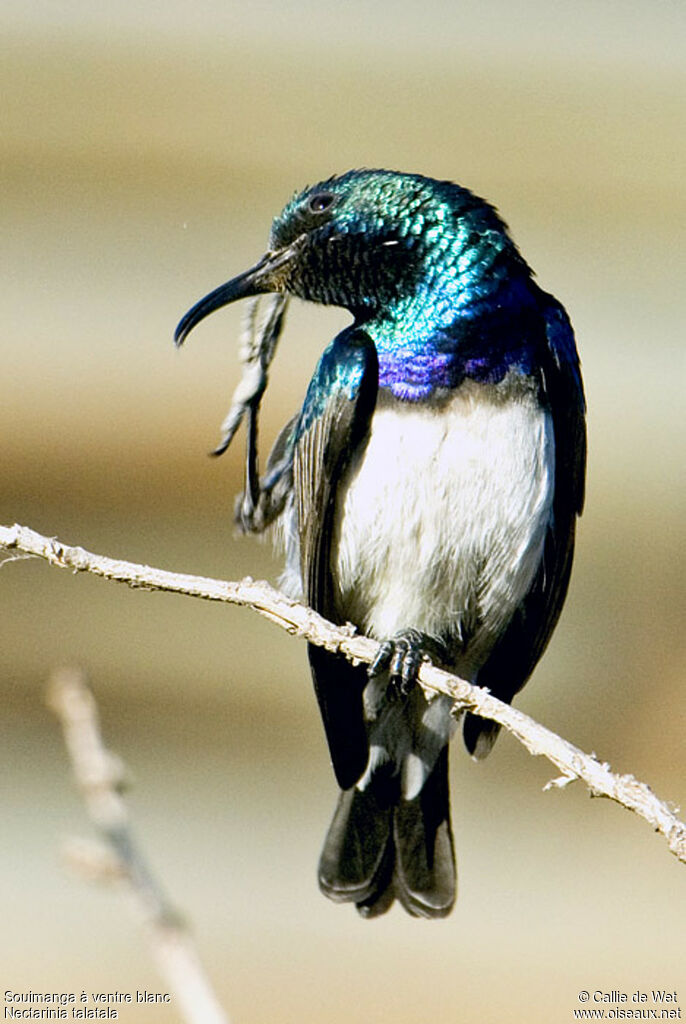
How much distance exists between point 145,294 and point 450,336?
161 cm

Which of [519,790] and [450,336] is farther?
[519,790]

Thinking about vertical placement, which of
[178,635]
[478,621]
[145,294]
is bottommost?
[478,621]

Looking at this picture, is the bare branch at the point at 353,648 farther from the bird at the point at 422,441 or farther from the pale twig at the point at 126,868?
the pale twig at the point at 126,868

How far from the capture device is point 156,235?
13.4 ft

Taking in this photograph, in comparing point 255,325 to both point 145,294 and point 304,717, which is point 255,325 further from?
point 304,717

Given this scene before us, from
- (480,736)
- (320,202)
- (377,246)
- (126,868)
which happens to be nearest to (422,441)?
(377,246)

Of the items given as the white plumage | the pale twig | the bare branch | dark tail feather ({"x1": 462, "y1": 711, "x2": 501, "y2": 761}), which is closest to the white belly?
the white plumage

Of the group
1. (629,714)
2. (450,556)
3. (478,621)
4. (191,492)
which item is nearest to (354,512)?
(450,556)

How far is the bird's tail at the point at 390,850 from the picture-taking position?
304 cm

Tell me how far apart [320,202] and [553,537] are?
0.79m

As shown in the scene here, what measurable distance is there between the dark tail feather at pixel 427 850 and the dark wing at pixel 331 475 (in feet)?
0.70

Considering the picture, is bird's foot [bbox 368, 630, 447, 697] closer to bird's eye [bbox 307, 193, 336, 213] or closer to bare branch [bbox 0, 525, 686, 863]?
bare branch [bbox 0, 525, 686, 863]

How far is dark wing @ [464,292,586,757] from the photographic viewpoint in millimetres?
2762

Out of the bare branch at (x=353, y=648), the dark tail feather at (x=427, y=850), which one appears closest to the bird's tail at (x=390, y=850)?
the dark tail feather at (x=427, y=850)
